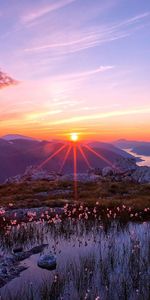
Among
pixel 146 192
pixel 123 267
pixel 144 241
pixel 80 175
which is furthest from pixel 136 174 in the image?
pixel 123 267

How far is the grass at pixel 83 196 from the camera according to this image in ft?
99.5

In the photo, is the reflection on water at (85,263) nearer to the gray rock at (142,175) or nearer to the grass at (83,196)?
the grass at (83,196)

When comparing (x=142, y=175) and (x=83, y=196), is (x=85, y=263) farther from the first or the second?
(x=142, y=175)

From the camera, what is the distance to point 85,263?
516 inches

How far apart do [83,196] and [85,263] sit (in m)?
25.0

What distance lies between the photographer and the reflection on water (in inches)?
432

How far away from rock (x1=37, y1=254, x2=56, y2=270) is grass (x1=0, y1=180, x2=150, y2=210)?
39.5 ft

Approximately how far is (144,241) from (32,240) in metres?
4.82

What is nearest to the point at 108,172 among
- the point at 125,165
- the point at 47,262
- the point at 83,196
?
the point at 125,165

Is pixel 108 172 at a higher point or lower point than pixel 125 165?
lower

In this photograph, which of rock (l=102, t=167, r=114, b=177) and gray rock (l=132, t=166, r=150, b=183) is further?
rock (l=102, t=167, r=114, b=177)

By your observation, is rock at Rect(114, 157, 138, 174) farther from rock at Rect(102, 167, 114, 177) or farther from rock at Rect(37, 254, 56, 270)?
rock at Rect(37, 254, 56, 270)

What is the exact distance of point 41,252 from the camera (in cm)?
1552

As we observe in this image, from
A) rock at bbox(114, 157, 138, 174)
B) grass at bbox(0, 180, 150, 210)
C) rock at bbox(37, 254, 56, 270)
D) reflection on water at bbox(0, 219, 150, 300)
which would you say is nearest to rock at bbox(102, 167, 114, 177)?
rock at bbox(114, 157, 138, 174)
